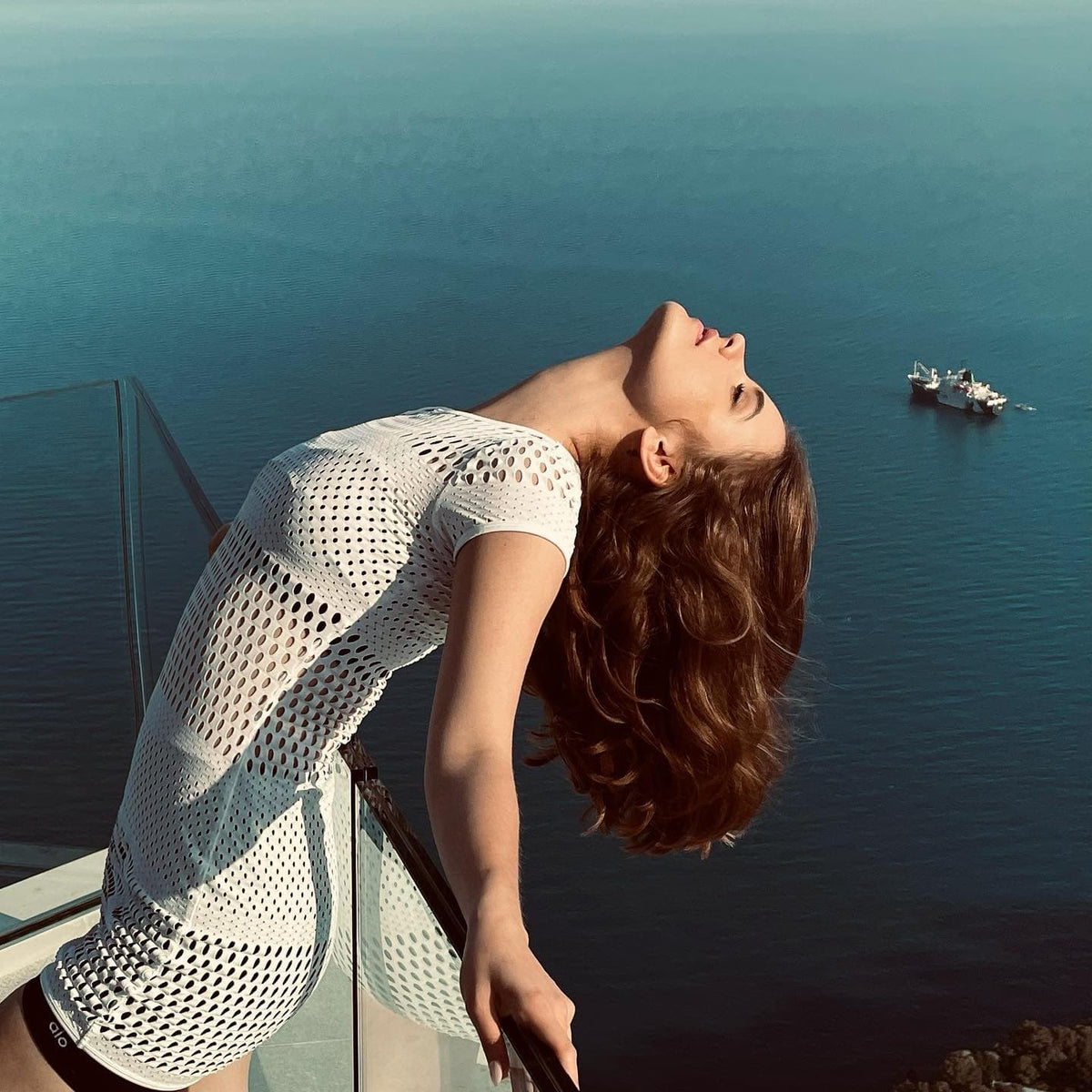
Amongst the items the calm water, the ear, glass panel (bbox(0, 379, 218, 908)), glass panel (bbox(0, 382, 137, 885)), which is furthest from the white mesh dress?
the calm water

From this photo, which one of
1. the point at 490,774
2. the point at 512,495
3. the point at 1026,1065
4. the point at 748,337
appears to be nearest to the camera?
the point at 490,774

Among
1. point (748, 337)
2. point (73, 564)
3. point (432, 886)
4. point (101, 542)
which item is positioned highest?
point (432, 886)

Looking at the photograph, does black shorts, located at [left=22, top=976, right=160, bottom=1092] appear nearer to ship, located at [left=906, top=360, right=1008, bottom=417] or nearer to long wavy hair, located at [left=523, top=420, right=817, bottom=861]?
long wavy hair, located at [left=523, top=420, right=817, bottom=861]

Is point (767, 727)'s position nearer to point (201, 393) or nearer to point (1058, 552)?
point (1058, 552)

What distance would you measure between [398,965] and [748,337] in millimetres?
58167

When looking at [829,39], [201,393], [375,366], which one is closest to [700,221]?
[375,366]

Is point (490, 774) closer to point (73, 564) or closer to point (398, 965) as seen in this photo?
point (398, 965)

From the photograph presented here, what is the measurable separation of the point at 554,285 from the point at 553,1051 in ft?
200

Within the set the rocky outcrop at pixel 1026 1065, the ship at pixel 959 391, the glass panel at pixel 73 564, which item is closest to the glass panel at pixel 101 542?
the glass panel at pixel 73 564

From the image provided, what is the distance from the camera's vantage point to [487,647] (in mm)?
989

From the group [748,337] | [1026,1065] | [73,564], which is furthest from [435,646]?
[748,337]

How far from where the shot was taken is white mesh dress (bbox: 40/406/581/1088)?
1112 millimetres

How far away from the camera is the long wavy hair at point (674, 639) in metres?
1.25

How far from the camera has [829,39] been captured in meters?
104
